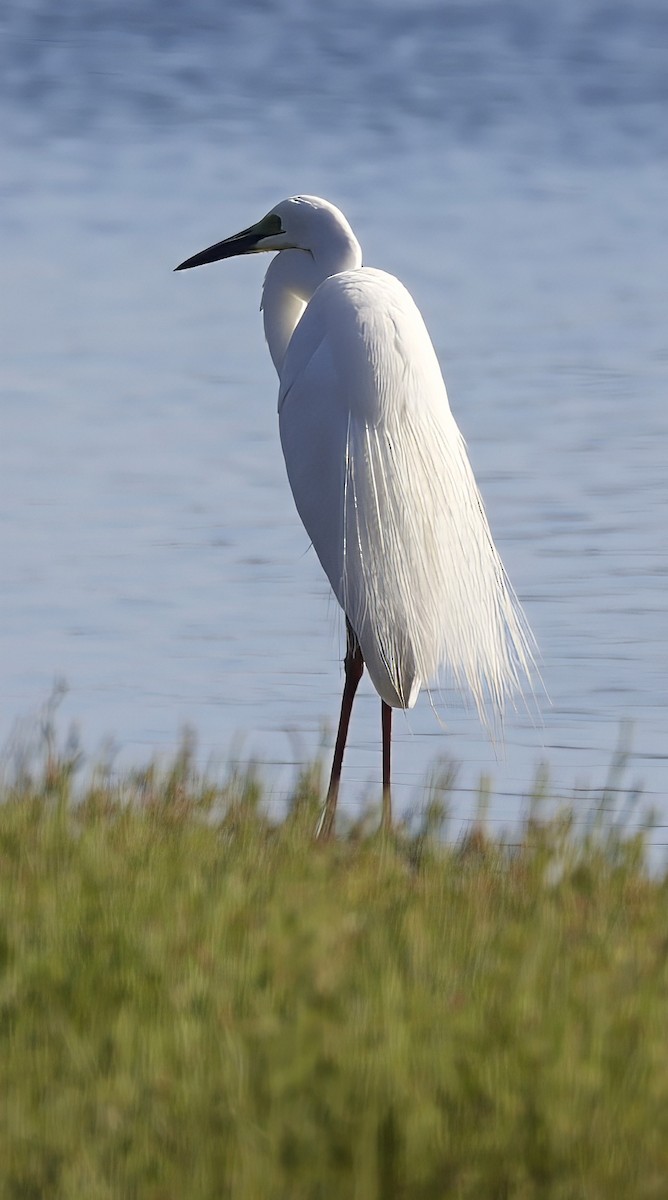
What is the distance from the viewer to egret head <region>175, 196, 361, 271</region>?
6180 millimetres

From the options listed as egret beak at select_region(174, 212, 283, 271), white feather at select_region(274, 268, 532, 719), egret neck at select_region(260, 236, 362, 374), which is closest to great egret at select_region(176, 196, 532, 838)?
white feather at select_region(274, 268, 532, 719)

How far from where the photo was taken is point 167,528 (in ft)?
31.4

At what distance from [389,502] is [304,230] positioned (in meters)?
1.23

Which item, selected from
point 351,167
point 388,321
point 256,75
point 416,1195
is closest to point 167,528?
point 388,321

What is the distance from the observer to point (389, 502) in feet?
17.8

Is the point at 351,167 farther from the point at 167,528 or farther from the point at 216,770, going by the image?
the point at 216,770

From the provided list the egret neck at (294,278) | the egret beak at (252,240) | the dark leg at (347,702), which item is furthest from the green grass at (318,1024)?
the egret beak at (252,240)

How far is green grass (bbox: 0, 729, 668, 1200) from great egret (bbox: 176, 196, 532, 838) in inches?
45.4

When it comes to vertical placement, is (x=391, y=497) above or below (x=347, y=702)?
above

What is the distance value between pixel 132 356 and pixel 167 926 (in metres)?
11.2

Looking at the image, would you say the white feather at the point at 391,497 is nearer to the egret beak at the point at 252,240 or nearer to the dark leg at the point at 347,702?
the dark leg at the point at 347,702

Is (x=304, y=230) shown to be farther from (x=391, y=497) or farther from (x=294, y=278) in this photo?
(x=391, y=497)

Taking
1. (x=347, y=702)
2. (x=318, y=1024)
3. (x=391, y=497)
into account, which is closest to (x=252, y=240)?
(x=391, y=497)

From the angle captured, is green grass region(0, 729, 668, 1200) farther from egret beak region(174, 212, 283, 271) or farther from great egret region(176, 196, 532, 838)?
egret beak region(174, 212, 283, 271)
